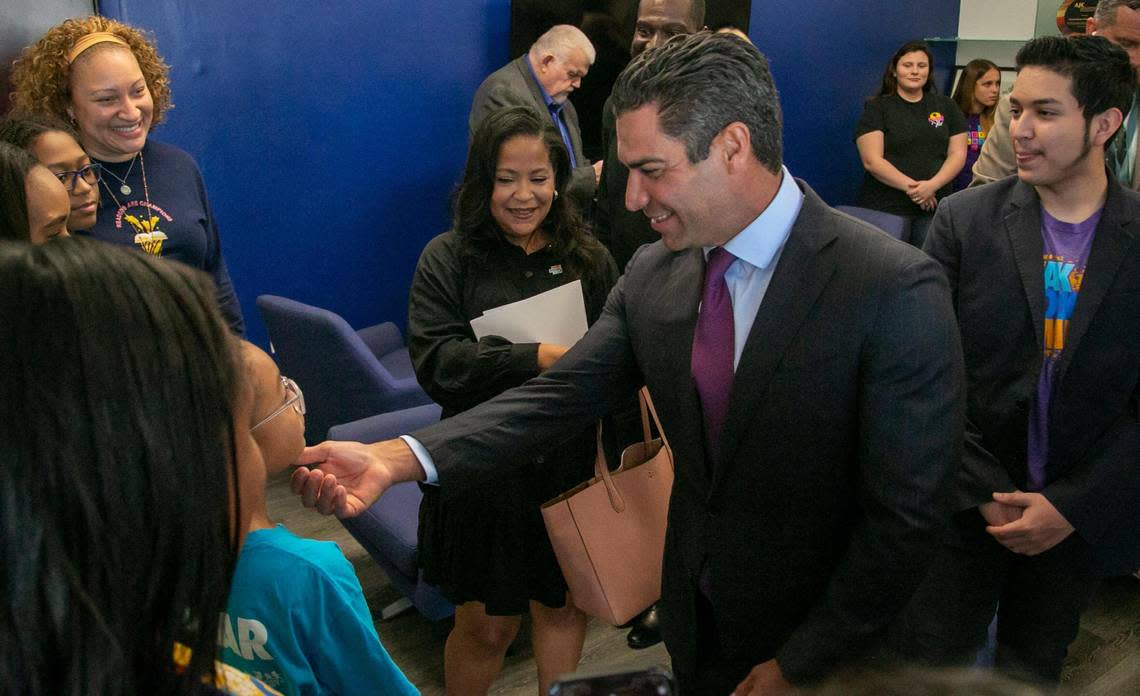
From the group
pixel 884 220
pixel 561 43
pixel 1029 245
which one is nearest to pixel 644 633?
pixel 1029 245

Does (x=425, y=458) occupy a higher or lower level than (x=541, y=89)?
lower

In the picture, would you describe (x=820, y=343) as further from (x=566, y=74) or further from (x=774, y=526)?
(x=566, y=74)

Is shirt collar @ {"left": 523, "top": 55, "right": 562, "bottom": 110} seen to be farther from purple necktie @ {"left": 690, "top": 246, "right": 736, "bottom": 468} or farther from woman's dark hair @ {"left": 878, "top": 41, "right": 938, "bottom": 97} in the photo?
purple necktie @ {"left": 690, "top": 246, "right": 736, "bottom": 468}

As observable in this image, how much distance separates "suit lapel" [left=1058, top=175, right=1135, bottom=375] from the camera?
194 cm

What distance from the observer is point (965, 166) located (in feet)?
21.4

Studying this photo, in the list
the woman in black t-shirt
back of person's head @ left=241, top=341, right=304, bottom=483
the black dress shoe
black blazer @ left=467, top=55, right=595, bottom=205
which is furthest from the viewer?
the woman in black t-shirt

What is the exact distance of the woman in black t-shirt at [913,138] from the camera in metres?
6.17

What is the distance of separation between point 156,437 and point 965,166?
262 inches

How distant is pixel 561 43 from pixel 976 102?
348cm

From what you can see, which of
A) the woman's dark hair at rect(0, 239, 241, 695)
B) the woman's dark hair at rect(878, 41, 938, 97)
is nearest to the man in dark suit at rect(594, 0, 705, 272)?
the woman's dark hair at rect(0, 239, 241, 695)

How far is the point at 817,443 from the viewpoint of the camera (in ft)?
4.86

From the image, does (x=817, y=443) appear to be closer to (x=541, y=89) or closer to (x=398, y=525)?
(x=398, y=525)

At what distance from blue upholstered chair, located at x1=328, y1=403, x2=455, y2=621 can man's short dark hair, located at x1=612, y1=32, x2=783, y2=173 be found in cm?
169

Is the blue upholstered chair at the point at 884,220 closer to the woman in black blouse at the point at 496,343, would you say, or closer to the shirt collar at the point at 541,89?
the shirt collar at the point at 541,89
